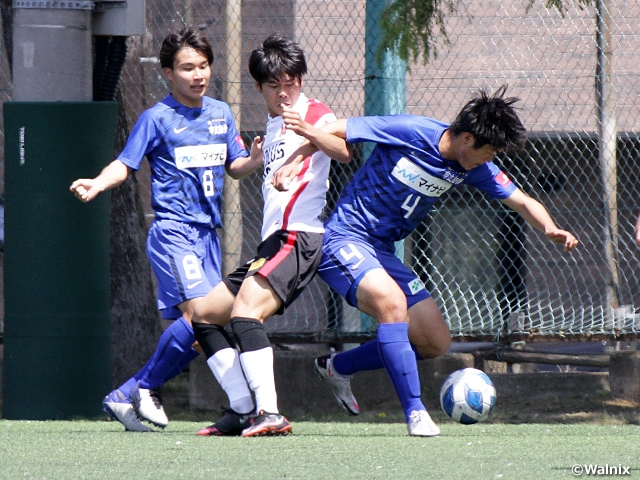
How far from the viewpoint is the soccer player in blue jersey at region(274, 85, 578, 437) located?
5.43m

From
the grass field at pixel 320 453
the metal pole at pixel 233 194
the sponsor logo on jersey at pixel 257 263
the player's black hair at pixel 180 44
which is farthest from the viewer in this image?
the metal pole at pixel 233 194

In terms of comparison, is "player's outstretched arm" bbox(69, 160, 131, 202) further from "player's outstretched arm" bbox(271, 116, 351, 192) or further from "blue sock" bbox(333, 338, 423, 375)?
"blue sock" bbox(333, 338, 423, 375)

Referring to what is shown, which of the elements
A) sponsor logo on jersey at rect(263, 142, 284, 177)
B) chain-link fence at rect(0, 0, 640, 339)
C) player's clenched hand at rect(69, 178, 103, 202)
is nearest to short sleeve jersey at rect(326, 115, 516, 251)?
sponsor logo on jersey at rect(263, 142, 284, 177)

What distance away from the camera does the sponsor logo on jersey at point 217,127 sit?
6156mm

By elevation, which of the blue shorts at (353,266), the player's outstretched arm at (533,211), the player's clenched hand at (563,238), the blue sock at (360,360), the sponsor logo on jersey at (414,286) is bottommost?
the blue sock at (360,360)

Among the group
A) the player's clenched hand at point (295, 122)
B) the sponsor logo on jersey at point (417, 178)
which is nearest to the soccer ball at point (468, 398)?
the sponsor logo on jersey at point (417, 178)

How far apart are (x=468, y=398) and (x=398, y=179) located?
1.10 meters

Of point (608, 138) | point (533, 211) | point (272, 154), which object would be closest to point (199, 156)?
point (272, 154)

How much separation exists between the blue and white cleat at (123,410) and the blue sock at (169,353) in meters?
0.12

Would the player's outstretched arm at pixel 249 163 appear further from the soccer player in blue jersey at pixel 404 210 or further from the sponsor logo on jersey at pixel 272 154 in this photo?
the soccer player in blue jersey at pixel 404 210

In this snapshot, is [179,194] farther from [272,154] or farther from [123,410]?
[123,410]

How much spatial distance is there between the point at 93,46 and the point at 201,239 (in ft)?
5.68

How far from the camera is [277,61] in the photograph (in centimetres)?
571

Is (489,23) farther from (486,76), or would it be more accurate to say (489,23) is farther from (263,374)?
(263,374)
